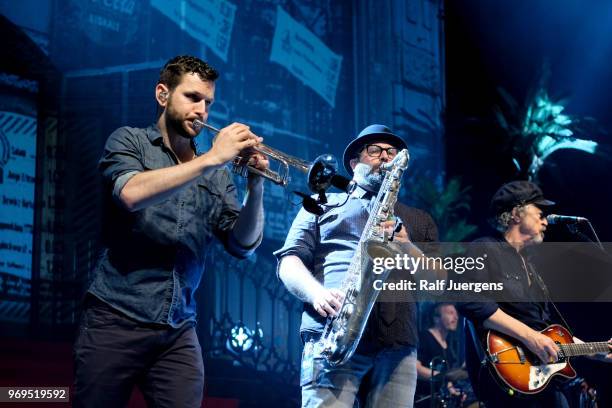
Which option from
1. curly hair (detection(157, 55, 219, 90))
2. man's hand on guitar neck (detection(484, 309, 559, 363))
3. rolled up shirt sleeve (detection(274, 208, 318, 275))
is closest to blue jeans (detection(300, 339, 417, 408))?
rolled up shirt sleeve (detection(274, 208, 318, 275))

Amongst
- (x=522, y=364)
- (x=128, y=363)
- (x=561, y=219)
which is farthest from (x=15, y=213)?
(x=561, y=219)

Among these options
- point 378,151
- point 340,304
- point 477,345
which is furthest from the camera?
point 477,345

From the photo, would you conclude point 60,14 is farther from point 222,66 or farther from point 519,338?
point 519,338

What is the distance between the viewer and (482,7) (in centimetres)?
982

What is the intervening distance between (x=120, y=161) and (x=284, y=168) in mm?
867

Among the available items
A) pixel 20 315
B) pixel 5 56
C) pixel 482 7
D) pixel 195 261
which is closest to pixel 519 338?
pixel 195 261

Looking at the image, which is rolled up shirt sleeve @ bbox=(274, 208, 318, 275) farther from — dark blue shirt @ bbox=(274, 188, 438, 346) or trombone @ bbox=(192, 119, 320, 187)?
trombone @ bbox=(192, 119, 320, 187)

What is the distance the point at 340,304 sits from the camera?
354 centimetres

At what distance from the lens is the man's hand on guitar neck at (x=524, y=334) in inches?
184

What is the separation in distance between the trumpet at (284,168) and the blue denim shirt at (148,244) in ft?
0.70

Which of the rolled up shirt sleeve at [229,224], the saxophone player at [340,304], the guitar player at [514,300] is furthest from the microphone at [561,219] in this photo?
the rolled up shirt sleeve at [229,224]

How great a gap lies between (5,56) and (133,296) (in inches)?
157

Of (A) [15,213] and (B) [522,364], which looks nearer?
(B) [522,364]

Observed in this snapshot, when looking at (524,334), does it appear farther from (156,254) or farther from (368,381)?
(156,254)
